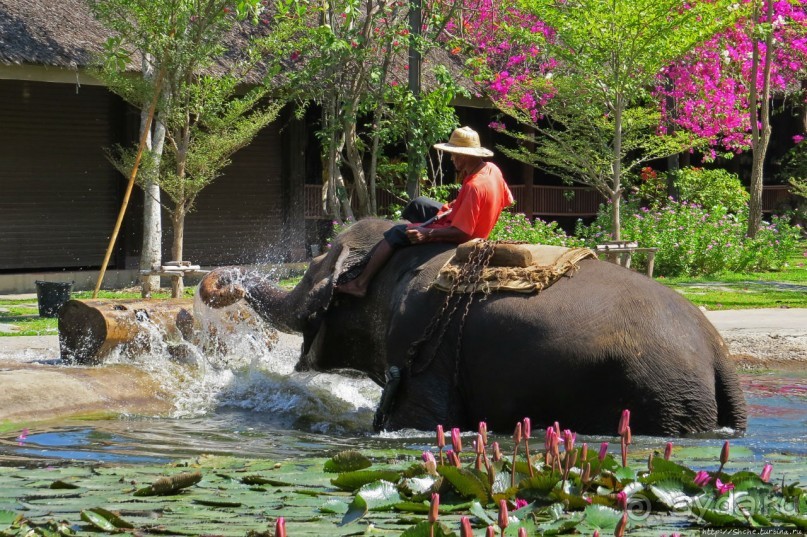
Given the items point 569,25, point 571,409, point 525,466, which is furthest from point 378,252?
point 569,25

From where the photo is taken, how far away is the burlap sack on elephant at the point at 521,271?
22.7 feet

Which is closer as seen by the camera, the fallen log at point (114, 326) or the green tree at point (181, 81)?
the fallen log at point (114, 326)

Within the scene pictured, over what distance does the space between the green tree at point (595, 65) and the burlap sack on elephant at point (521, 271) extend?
9713mm

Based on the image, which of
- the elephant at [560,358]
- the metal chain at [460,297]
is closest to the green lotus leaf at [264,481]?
the elephant at [560,358]

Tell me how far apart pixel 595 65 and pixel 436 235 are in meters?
10.5

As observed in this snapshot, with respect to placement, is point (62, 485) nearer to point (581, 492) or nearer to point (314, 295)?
point (581, 492)

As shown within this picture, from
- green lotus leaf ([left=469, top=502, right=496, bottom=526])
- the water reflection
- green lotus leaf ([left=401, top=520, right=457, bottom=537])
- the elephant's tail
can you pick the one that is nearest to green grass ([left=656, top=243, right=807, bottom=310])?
the water reflection

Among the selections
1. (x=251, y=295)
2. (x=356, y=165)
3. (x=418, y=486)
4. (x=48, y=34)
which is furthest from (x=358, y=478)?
(x=356, y=165)

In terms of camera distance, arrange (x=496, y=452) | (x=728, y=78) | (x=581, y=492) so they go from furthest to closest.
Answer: (x=728, y=78) → (x=496, y=452) → (x=581, y=492)

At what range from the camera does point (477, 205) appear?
764 cm

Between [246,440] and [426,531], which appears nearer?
[426,531]

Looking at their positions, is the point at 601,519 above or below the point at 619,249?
below

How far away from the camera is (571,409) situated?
6699mm

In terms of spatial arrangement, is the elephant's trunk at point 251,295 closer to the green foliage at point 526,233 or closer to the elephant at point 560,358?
the elephant at point 560,358
